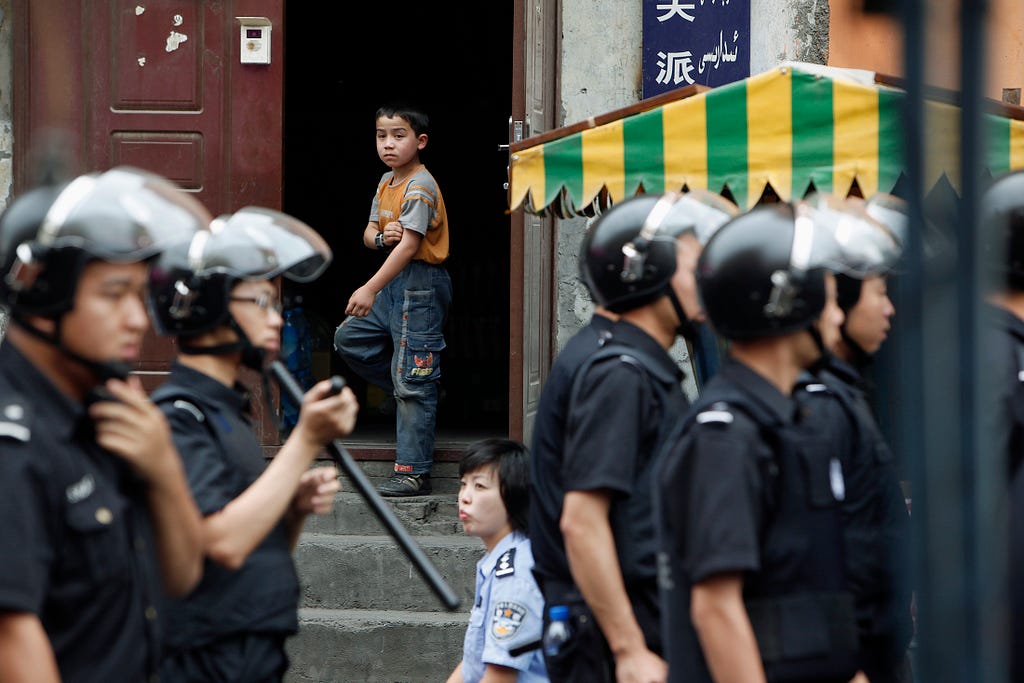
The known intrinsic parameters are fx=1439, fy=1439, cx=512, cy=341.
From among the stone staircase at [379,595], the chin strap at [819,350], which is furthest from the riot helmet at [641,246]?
the stone staircase at [379,595]

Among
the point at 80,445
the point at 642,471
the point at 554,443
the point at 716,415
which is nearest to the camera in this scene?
the point at 80,445

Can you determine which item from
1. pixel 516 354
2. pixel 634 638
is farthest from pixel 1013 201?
pixel 516 354

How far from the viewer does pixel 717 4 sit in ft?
22.7

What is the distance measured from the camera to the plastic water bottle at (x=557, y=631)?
352cm

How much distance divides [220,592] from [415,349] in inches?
149

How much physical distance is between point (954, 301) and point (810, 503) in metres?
1.32

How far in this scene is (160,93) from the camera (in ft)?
23.1

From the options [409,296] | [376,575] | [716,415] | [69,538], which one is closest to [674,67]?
[409,296]

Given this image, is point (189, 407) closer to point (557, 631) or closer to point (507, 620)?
point (557, 631)

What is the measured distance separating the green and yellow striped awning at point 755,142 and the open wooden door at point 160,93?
7.35 ft

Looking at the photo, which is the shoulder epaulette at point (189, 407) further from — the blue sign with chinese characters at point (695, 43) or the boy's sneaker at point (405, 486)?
the blue sign with chinese characters at point (695, 43)

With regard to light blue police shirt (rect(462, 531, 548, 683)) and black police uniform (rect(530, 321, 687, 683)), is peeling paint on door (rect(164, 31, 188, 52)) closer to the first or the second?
light blue police shirt (rect(462, 531, 548, 683))

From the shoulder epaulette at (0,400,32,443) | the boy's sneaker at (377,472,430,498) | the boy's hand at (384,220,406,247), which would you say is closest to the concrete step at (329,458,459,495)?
the boy's sneaker at (377,472,430,498)

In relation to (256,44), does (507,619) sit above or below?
below
